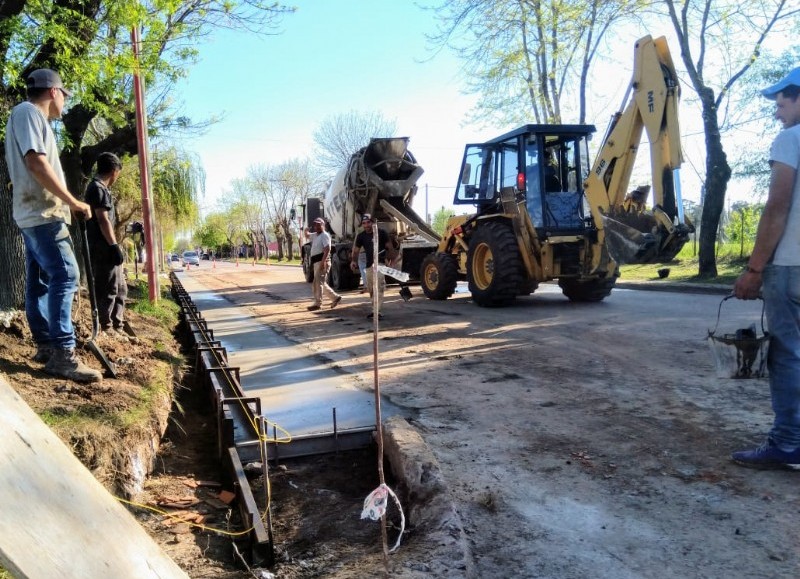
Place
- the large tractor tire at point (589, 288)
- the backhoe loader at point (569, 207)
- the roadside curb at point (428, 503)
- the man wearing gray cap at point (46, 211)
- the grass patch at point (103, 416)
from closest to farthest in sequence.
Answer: the roadside curb at point (428, 503) < the grass patch at point (103, 416) < the man wearing gray cap at point (46, 211) < the backhoe loader at point (569, 207) < the large tractor tire at point (589, 288)

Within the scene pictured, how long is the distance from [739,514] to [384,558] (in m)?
1.65

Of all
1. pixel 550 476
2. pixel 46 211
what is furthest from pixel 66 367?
pixel 550 476

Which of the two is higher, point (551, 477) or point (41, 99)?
point (41, 99)

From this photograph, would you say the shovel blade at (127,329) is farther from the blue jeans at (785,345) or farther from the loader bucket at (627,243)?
the loader bucket at (627,243)

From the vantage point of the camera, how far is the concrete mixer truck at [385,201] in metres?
13.9

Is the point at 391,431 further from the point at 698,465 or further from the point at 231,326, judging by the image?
the point at 231,326

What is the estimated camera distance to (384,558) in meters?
2.36

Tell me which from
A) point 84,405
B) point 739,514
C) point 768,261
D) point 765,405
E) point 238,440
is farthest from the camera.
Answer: point 765,405

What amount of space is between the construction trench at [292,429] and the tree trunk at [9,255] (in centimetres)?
175

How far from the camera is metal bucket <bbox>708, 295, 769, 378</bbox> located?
3.23 meters

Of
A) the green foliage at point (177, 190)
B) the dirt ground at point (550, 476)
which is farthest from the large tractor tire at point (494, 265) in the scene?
the green foliage at point (177, 190)

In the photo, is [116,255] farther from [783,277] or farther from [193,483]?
[783,277]

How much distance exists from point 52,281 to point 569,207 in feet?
27.9

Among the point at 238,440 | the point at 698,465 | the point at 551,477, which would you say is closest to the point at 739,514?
the point at 698,465
